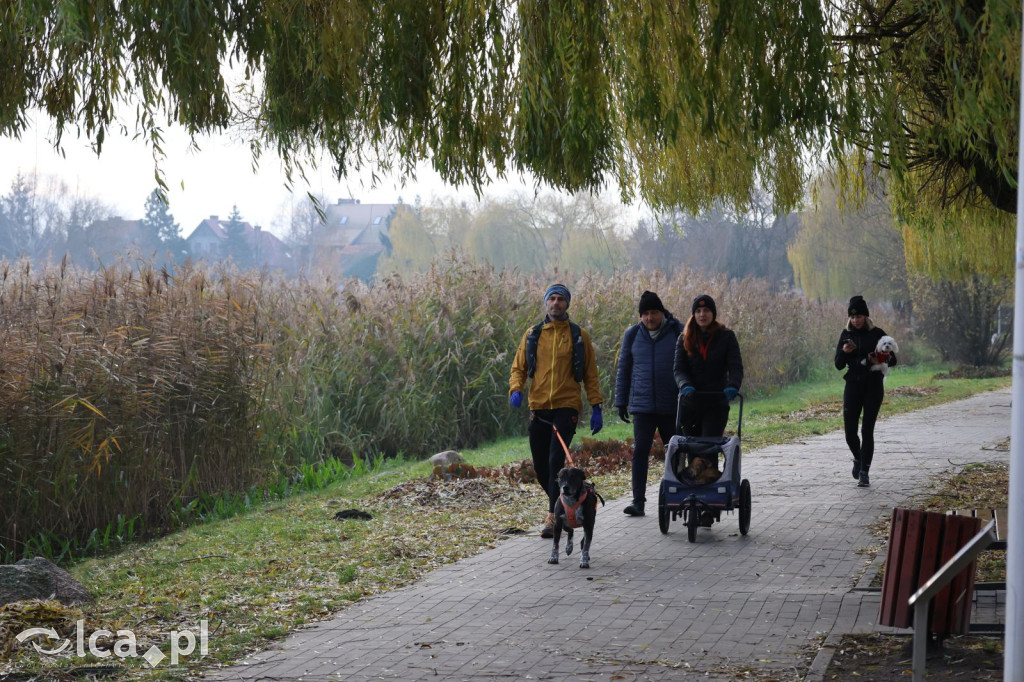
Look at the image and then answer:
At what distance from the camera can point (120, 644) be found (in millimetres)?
6184

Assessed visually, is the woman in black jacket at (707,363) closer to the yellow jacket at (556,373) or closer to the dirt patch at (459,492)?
the yellow jacket at (556,373)

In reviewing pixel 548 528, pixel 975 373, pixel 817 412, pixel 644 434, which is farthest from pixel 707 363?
pixel 975 373

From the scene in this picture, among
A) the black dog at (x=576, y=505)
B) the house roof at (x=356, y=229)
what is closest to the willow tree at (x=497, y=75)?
the black dog at (x=576, y=505)

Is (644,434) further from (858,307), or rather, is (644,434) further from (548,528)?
(858,307)

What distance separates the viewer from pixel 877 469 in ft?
45.6

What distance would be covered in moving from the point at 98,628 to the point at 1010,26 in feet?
18.6

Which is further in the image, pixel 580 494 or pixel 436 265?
pixel 436 265

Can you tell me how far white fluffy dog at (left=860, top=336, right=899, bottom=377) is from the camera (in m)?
11.7

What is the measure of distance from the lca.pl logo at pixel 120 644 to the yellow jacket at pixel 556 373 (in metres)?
3.65

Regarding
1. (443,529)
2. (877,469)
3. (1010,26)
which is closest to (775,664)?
(1010,26)

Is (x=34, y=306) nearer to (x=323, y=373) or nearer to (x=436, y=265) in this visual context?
(x=323, y=373)

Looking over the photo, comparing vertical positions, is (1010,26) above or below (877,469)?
above

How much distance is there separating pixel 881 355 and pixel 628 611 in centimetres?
596

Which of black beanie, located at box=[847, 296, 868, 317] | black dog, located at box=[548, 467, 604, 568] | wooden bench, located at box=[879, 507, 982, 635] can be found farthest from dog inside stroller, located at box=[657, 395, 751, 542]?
wooden bench, located at box=[879, 507, 982, 635]
